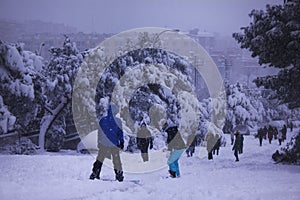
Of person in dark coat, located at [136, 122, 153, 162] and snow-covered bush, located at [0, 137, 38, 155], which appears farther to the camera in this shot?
snow-covered bush, located at [0, 137, 38, 155]

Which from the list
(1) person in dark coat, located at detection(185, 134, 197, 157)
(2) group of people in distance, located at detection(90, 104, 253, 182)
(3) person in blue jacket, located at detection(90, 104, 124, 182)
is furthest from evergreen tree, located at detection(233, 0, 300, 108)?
(3) person in blue jacket, located at detection(90, 104, 124, 182)

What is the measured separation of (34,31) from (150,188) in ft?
14.2

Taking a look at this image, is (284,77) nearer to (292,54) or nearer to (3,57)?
(292,54)

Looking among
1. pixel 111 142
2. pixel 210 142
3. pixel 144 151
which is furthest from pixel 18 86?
pixel 111 142

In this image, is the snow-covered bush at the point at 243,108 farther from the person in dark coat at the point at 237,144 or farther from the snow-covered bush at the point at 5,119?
the snow-covered bush at the point at 5,119

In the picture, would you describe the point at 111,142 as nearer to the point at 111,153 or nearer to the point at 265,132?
the point at 111,153

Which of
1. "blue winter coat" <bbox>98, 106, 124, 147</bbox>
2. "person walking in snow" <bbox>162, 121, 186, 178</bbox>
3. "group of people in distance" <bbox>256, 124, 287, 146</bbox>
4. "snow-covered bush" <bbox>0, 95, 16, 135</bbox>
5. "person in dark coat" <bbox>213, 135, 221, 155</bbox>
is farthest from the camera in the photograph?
"snow-covered bush" <bbox>0, 95, 16, 135</bbox>

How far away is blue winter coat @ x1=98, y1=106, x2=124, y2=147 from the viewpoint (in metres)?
5.86

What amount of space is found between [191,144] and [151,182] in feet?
12.5

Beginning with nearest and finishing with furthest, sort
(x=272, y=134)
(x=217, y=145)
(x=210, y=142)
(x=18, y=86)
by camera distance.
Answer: (x=272, y=134)
(x=217, y=145)
(x=210, y=142)
(x=18, y=86)

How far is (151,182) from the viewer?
19.8 ft

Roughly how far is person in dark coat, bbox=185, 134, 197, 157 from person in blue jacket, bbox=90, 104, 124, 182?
334 cm

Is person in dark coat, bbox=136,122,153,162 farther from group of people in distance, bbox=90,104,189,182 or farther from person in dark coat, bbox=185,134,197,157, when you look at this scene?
group of people in distance, bbox=90,104,189,182

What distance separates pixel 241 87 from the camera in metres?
9.23
